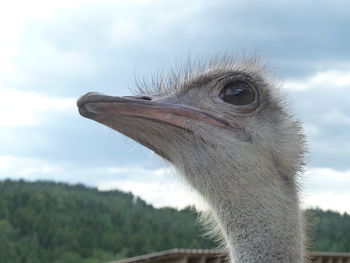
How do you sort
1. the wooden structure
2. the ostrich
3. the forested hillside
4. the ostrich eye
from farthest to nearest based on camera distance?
the forested hillside, the wooden structure, the ostrich eye, the ostrich

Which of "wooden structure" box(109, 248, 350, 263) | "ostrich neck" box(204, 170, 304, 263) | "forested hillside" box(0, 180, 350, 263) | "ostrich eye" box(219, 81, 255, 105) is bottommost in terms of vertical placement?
"ostrich neck" box(204, 170, 304, 263)

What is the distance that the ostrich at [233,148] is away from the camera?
3088mm

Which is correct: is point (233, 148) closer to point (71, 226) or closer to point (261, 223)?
point (261, 223)

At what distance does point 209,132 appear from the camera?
3.19m

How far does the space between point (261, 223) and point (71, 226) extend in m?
29.5

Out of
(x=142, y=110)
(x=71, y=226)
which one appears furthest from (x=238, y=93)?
(x=71, y=226)

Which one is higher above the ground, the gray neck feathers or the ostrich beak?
the ostrich beak

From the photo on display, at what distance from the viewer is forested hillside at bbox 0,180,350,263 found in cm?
2798

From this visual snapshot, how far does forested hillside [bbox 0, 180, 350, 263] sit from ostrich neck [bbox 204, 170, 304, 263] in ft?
71.9

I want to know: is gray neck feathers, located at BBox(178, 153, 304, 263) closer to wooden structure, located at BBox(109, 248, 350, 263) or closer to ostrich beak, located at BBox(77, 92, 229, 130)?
ostrich beak, located at BBox(77, 92, 229, 130)

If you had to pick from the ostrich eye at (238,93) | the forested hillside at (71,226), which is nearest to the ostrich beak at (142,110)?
the ostrich eye at (238,93)

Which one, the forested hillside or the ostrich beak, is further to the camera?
the forested hillside

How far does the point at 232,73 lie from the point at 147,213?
2577cm

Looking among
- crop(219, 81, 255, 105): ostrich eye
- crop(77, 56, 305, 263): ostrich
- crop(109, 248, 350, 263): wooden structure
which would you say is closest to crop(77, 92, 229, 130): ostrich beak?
crop(77, 56, 305, 263): ostrich
